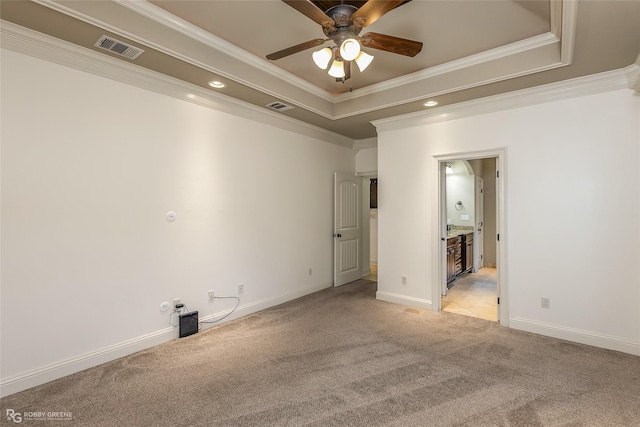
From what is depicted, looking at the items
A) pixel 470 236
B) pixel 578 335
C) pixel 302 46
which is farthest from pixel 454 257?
pixel 302 46

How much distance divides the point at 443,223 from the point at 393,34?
2.56 m

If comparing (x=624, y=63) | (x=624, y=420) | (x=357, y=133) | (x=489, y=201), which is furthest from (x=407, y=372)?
(x=489, y=201)

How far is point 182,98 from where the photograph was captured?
323 cm

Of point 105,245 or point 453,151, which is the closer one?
point 105,245

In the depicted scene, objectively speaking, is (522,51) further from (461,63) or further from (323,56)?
(323,56)

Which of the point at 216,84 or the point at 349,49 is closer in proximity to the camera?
the point at 349,49

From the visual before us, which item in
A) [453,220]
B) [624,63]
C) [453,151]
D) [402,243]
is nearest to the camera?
[624,63]

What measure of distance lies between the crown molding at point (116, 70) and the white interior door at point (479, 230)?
4.74m

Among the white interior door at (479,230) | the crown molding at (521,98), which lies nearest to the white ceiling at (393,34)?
the crown molding at (521,98)

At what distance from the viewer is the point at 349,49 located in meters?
2.16

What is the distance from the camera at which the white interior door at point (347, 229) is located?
5195mm

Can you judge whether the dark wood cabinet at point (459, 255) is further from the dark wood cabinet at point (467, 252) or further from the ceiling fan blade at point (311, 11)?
the ceiling fan blade at point (311, 11)

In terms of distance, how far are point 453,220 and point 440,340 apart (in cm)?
424

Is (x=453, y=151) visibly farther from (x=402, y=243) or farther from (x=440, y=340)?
(x=440, y=340)
